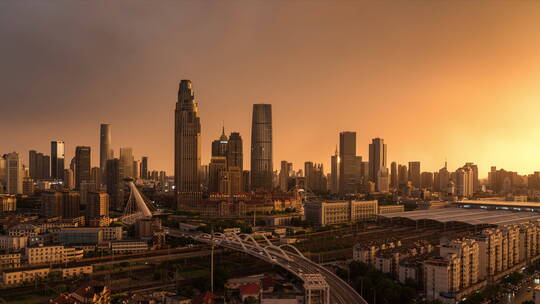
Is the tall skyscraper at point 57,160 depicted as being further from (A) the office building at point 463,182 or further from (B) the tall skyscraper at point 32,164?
(A) the office building at point 463,182

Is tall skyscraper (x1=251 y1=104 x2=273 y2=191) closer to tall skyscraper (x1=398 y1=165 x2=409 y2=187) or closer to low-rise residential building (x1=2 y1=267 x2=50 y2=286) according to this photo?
tall skyscraper (x1=398 y1=165 x2=409 y2=187)

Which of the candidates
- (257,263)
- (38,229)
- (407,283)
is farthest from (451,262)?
(38,229)

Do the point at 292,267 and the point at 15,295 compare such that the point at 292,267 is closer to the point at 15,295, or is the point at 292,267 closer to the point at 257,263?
the point at 257,263

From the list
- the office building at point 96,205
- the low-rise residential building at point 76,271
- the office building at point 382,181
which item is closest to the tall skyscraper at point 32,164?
the office building at point 96,205

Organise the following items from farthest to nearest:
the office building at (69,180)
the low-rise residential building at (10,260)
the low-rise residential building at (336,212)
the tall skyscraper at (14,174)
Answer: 1. the office building at (69,180)
2. the tall skyscraper at (14,174)
3. the low-rise residential building at (336,212)
4. the low-rise residential building at (10,260)

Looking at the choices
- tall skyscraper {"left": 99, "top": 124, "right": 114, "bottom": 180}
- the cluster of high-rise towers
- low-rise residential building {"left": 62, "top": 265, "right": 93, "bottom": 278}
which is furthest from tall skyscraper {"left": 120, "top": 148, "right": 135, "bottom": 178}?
low-rise residential building {"left": 62, "top": 265, "right": 93, "bottom": 278}

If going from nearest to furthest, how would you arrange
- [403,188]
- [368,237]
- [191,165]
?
[368,237], [191,165], [403,188]
